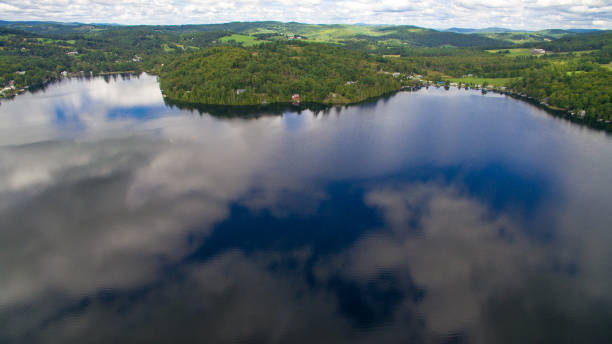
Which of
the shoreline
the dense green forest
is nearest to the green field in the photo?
the dense green forest

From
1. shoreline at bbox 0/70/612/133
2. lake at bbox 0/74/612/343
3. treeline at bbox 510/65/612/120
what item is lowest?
lake at bbox 0/74/612/343

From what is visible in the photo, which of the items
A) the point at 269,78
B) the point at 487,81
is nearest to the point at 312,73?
the point at 269,78

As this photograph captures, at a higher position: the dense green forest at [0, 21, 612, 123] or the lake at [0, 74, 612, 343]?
the dense green forest at [0, 21, 612, 123]

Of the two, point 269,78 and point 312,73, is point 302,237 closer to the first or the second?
point 269,78

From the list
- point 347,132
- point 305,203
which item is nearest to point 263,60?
point 347,132

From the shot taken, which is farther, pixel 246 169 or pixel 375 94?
pixel 375 94

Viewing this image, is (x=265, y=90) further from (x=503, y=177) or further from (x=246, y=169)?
(x=503, y=177)

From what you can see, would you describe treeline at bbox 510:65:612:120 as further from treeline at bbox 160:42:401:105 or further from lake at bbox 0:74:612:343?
treeline at bbox 160:42:401:105
